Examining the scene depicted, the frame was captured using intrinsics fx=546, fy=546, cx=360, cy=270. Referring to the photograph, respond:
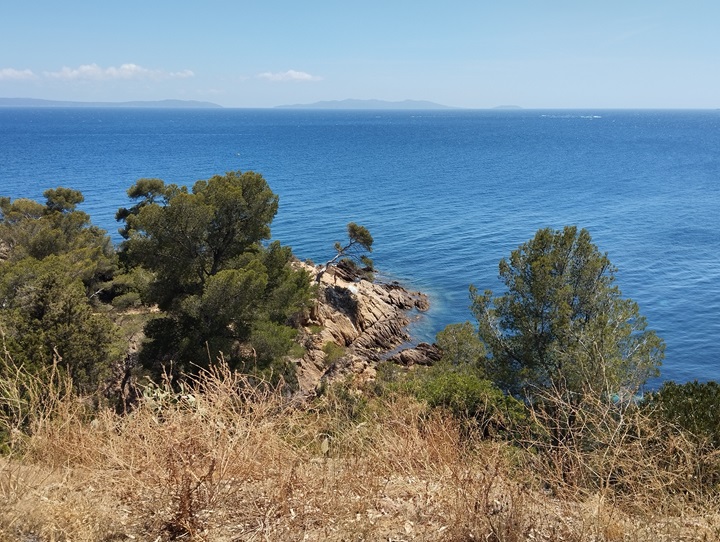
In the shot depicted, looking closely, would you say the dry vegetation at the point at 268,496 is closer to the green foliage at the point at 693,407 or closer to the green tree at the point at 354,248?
the green foliage at the point at 693,407

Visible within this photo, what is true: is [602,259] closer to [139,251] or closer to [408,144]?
[139,251]

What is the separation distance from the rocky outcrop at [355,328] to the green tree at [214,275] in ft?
20.0

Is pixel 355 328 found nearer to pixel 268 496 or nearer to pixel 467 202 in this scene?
pixel 268 496

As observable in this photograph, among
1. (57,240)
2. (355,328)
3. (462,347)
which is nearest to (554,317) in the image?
(462,347)

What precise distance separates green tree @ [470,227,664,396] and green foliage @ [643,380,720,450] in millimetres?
3486

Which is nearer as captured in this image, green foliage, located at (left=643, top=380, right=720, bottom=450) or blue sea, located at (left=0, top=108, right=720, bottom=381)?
green foliage, located at (left=643, top=380, right=720, bottom=450)

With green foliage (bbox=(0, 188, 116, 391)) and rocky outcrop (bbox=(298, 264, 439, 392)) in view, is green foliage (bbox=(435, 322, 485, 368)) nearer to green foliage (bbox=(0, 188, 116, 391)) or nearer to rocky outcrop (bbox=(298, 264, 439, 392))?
rocky outcrop (bbox=(298, 264, 439, 392))

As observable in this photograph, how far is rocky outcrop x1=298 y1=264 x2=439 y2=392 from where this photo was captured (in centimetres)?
2655

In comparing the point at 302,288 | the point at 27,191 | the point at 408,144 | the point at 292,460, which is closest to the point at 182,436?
the point at 292,460

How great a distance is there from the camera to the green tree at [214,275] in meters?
17.3

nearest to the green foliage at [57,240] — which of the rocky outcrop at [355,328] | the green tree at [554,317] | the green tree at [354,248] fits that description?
the rocky outcrop at [355,328]

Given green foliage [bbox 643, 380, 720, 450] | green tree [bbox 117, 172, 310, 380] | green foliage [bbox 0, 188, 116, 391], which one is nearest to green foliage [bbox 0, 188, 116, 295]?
green foliage [bbox 0, 188, 116, 391]

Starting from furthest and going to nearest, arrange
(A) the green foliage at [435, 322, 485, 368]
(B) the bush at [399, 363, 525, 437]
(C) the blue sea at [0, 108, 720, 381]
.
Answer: (C) the blue sea at [0, 108, 720, 381] → (A) the green foliage at [435, 322, 485, 368] → (B) the bush at [399, 363, 525, 437]

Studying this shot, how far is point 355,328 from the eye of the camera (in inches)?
1254
